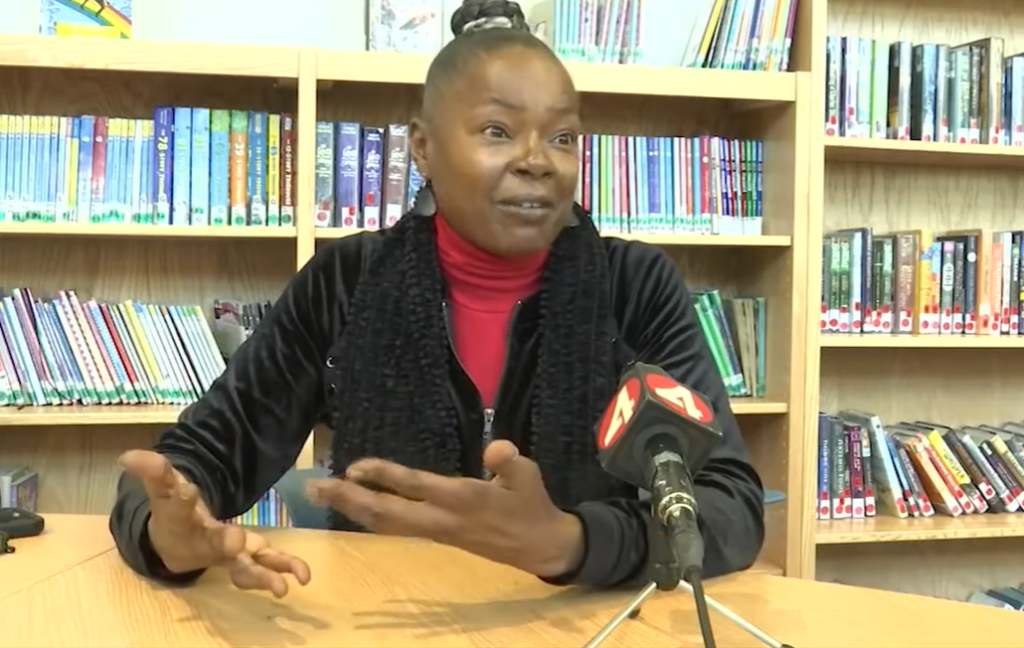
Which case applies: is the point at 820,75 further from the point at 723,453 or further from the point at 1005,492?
the point at 723,453

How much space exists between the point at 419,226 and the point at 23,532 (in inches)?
22.5

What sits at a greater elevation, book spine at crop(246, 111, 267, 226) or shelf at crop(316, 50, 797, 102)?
shelf at crop(316, 50, 797, 102)

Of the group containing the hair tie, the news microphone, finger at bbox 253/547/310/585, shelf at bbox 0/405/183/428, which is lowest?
shelf at bbox 0/405/183/428

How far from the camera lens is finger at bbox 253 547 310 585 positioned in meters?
0.78

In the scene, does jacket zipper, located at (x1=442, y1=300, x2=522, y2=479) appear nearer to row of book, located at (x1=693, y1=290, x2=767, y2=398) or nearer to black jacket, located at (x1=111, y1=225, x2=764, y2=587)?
black jacket, located at (x1=111, y1=225, x2=764, y2=587)

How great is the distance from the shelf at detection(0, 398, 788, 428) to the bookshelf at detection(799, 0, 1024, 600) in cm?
77

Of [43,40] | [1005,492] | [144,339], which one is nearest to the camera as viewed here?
[43,40]

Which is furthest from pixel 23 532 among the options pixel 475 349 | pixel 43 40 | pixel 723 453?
pixel 43 40

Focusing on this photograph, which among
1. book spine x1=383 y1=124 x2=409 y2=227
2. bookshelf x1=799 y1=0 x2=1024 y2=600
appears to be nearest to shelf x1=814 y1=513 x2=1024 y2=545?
bookshelf x1=799 y1=0 x2=1024 y2=600

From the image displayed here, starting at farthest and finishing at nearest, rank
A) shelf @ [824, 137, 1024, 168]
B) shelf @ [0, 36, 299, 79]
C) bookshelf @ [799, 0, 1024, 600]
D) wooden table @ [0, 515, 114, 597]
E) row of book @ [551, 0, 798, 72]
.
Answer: bookshelf @ [799, 0, 1024, 600], shelf @ [824, 137, 1024, 168], row of book @ [551, 0, 798, 72], shelf @ [0, 36, 299, 79], wooden table @ [0, 515, 114, 597]

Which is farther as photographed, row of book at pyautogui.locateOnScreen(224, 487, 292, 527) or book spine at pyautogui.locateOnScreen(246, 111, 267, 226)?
row of book at pyautogui.locateOnScreen(224, 487, 292, 527)

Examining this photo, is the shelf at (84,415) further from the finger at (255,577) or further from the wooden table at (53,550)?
the finger at (255,577)

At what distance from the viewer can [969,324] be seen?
2396 millimetres

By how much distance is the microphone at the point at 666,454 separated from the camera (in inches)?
22.9
